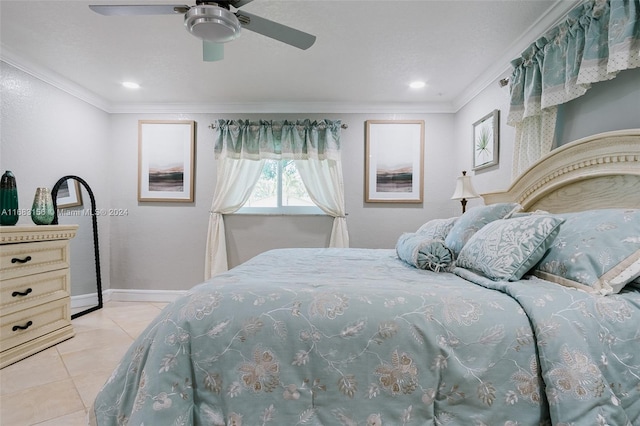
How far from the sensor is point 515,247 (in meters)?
1.35

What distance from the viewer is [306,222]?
13.2 ft

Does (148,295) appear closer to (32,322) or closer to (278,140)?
(32,322)

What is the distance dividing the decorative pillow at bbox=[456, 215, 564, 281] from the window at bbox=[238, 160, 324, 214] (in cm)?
273

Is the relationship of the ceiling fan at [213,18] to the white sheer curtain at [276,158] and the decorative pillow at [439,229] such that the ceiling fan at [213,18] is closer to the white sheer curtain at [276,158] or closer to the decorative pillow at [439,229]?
the decorative pillow at [439,229]

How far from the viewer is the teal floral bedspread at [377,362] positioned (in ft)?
3.12

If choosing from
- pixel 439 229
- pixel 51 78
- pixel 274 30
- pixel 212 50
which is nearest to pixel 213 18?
pixel 274 30

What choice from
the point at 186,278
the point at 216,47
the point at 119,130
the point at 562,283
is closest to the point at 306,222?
the point at 186,278

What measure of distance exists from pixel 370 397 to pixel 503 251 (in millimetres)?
841

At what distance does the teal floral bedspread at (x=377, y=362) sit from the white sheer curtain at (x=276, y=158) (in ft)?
9.49

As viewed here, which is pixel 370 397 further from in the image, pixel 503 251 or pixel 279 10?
pixel 279 10

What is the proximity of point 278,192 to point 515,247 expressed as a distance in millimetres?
3096

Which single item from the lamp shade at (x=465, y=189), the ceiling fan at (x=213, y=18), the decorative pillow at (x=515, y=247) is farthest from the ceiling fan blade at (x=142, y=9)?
the lamp shade at (x=465, y=189)

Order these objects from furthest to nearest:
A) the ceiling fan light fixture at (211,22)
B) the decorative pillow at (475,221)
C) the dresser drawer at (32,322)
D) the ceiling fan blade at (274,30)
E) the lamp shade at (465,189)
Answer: the lamp shade at (465,189) → the dresser drawer at (32,322) → the decorative pillow at (475,221) → the ceiling fan blade at (274,30) → the ceiling fan light fixture at (211,22)

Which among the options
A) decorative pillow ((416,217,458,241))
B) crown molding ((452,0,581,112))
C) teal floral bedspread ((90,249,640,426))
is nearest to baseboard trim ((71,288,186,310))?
decorative pillow ((416,217,458,241))
